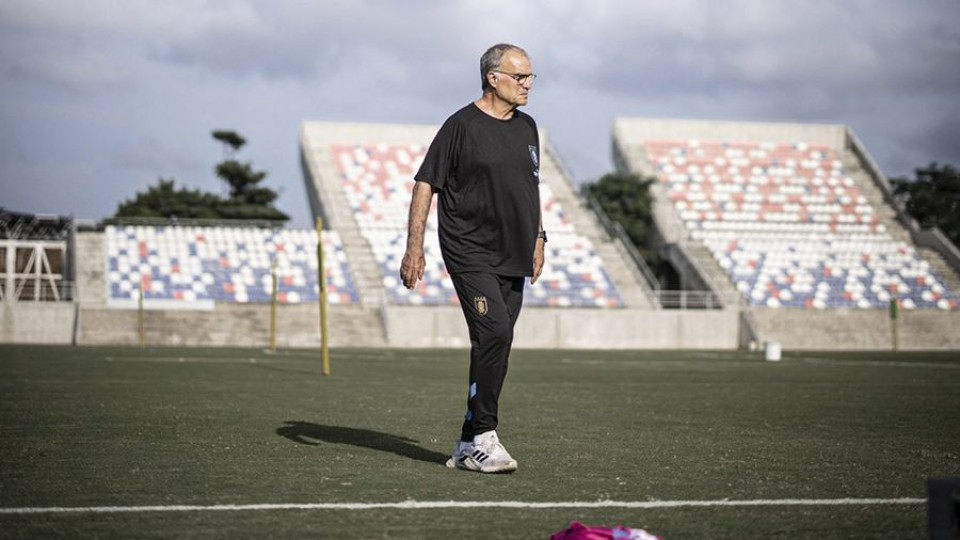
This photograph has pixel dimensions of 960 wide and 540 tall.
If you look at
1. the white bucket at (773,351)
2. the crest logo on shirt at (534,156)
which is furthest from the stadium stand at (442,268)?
the crest logo on shirt at (534,156)

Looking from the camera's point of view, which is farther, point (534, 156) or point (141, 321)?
point (141, 321)

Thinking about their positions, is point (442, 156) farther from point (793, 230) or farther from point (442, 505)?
point (793, 230)

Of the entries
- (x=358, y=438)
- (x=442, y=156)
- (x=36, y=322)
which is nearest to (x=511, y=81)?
(x=442, y=156)

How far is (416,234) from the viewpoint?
17.5 feet

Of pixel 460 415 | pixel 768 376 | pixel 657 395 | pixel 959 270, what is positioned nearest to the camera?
pixel 460 415

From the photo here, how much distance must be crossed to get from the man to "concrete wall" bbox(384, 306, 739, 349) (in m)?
27.7

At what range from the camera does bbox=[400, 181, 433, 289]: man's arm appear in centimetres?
536

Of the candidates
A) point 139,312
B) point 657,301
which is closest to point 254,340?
point 139,312

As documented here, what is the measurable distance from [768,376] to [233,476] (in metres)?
11.9

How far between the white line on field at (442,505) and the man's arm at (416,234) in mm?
1343

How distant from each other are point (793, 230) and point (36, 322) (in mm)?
24680

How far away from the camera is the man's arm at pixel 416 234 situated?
5355mm

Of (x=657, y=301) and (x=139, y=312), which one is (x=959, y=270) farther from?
(x=139, y=312)

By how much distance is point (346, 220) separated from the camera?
1576 inches
